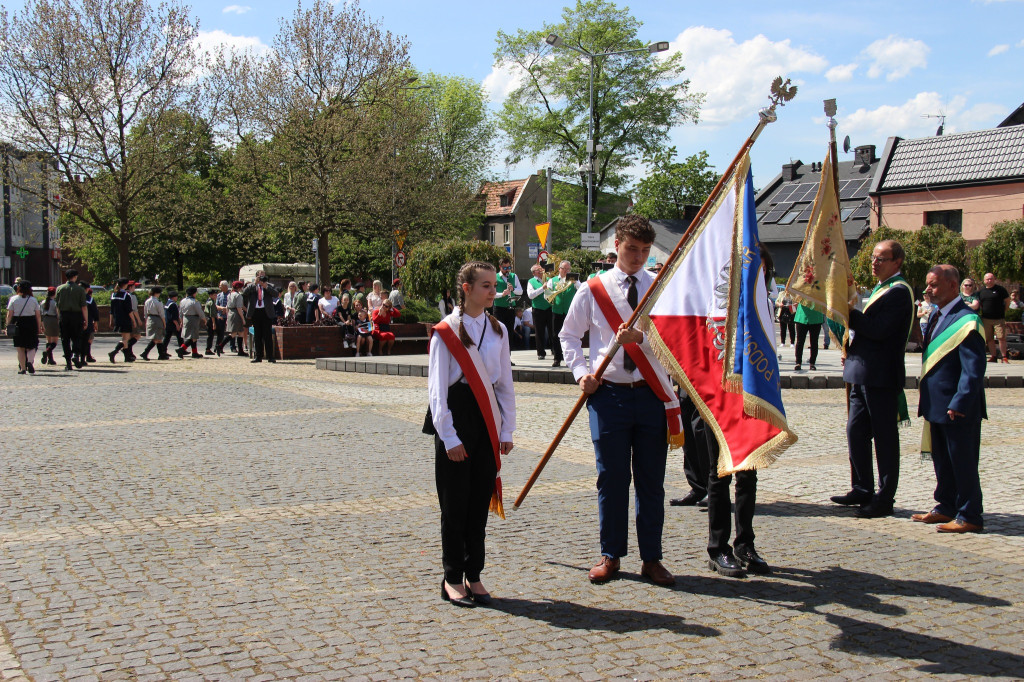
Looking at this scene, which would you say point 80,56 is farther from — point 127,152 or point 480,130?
point 480,130

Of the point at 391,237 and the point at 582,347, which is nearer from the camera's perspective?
the point at 582,347

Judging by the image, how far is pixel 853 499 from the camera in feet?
22.1

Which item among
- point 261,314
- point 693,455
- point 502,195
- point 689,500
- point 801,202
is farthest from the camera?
point 502,195

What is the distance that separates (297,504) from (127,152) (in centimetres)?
3117

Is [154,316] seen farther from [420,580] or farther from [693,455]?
[420,580]

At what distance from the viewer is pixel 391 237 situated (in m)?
38.4

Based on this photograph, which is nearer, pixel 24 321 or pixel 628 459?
pixel 628 459

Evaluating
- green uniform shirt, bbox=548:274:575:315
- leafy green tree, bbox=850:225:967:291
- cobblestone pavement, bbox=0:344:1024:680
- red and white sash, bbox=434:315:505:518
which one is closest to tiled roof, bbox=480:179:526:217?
leafy green tree, bbox=850:225:967:291

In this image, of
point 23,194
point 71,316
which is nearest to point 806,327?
point 71,316

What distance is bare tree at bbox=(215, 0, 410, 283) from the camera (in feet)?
117

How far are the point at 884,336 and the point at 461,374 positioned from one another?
10.6 ft

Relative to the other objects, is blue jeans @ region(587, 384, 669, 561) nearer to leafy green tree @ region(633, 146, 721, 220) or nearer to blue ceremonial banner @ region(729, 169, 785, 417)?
blue ceremonial banner @ region(729, 169, 785, 417)

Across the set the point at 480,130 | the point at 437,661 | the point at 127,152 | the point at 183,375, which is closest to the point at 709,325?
the point at 437,661

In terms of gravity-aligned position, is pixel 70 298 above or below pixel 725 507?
above
